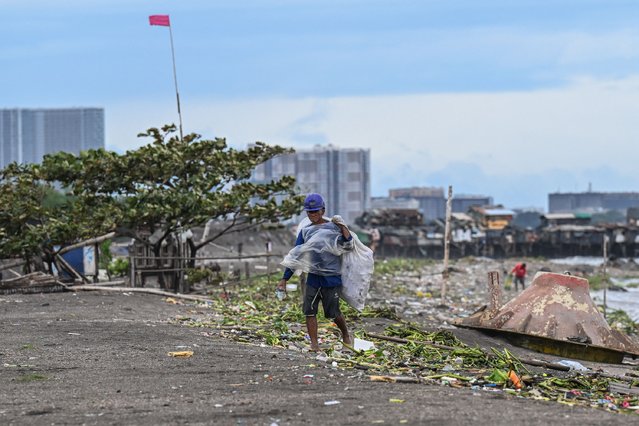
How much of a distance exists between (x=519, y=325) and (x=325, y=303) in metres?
3.82

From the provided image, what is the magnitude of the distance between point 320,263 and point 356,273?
1.23 ft

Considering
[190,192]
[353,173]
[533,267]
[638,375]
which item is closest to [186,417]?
[638,375]

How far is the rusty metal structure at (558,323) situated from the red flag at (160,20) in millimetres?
12380

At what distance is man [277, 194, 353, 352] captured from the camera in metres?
9.71

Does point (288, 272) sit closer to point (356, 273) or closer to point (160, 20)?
point (356, 273)

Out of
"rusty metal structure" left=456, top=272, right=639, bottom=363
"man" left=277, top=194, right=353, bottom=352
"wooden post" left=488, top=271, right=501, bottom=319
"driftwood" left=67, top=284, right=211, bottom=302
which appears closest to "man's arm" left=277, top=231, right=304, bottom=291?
"man" left=277, top=194, right=353, bottom=352

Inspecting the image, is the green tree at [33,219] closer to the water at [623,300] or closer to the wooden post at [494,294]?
the wooden post at [494,294]

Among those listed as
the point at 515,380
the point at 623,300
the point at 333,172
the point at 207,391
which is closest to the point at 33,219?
the point at 207,391

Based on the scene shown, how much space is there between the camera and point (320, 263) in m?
9.74

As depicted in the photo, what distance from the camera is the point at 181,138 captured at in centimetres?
2138

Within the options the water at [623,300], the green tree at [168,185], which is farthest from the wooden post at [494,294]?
the water at [623,300]

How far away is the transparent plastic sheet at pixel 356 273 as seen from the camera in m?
9.88

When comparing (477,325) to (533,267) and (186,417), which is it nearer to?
(186,417)

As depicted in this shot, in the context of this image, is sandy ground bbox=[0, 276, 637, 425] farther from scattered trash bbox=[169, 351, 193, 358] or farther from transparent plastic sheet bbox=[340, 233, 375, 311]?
transparent plastic sheet bbox=[340, 233, 375, 311]
